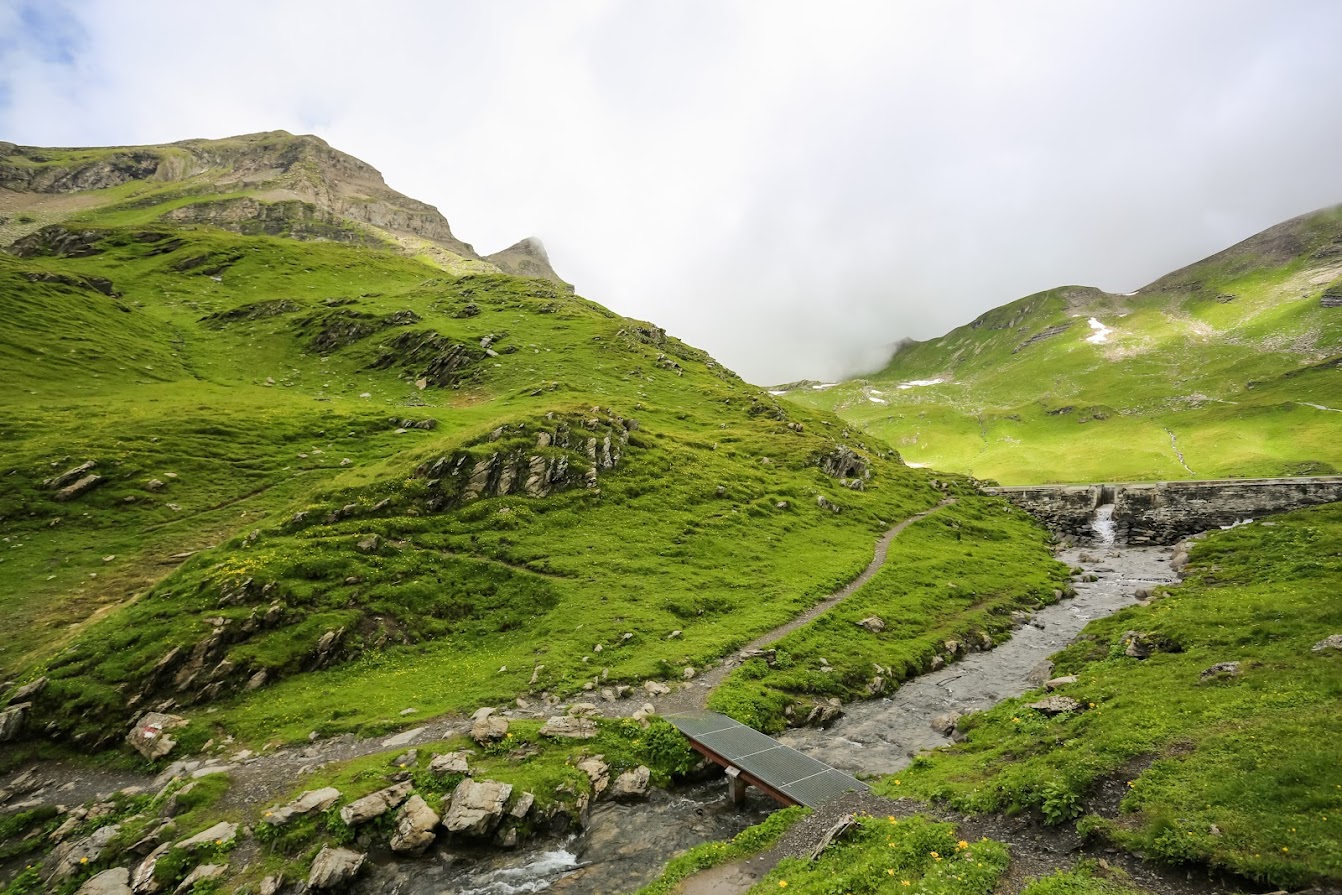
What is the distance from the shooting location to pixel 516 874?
19.3m

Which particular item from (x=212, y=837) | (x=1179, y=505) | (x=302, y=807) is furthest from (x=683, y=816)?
(x=1179, y=505)

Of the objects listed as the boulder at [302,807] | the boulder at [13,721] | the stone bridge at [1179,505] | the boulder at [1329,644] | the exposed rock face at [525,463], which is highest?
the exposed rock face at [525,463]

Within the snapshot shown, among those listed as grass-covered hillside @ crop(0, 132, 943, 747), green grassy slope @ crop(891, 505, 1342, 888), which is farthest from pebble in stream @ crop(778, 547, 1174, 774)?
grass-covered hillside @ crop(0, 132, 943, 747)

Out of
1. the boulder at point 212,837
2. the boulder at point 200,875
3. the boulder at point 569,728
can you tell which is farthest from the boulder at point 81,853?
the boulder at point 569,728

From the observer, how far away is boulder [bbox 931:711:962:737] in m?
28.2

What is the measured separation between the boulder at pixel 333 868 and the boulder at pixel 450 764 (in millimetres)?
3937

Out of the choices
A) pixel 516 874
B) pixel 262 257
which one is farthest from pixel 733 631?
pixel 262 257

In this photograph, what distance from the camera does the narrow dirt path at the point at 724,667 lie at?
29766 millimetres

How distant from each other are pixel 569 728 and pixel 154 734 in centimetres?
2036

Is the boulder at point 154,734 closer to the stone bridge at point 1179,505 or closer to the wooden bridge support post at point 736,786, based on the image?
the wooden bridge support post at point 736,786

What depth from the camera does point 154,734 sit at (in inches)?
1044

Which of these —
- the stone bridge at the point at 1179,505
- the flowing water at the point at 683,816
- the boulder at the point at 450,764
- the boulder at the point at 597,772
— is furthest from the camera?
the stone bridge at the point at 1179,505

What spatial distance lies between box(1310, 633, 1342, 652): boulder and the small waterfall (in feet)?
230

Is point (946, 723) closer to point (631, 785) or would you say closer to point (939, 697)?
point (939, 697)
